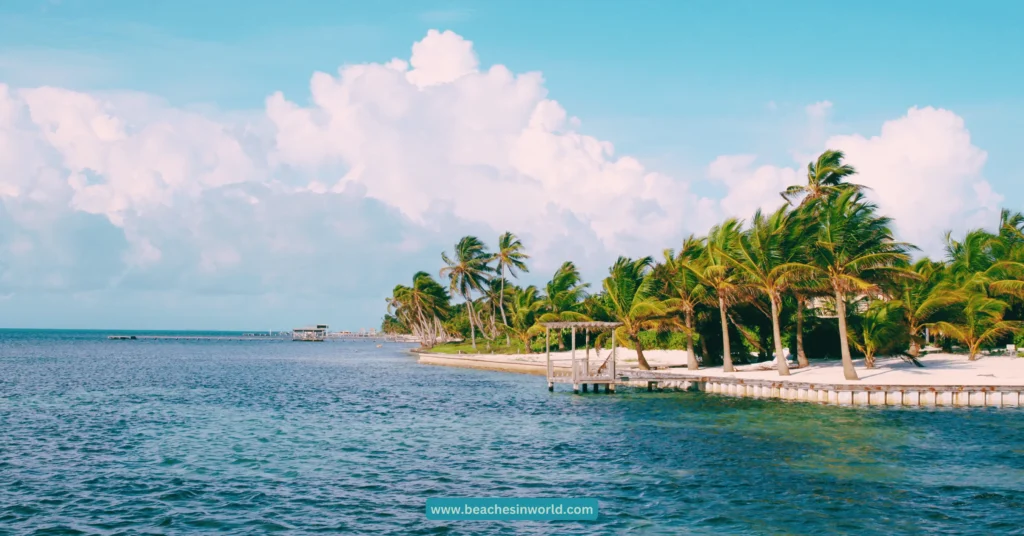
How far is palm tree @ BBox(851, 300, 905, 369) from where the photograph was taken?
4888 cm

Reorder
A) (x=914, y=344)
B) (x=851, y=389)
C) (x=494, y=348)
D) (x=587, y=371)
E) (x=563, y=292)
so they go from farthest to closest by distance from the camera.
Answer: (x=494, y=348) → (x=563, y=292) → (x=914, y=344) → (x=587, y=371) → (x=851, y=389)

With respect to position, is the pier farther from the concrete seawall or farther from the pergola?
the pergola

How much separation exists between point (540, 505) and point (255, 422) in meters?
21.7

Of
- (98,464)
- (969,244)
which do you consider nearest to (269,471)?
(98,464)

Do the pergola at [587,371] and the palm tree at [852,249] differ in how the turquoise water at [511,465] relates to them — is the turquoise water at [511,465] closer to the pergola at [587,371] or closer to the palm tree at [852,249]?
the pergola at [587,371]

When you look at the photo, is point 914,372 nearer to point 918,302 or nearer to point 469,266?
point 918,302

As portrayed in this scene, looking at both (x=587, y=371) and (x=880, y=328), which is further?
(x=587, y=371)

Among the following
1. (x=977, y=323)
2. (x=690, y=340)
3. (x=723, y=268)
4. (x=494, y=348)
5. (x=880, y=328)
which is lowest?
(x=494, y=348)

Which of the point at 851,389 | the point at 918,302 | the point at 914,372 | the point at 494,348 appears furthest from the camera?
the point at 494,348

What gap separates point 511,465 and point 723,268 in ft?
92.3

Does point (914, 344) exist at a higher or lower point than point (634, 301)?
lower

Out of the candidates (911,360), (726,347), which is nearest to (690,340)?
(726,347)

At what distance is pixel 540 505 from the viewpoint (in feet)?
67.8

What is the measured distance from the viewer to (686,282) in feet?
176
